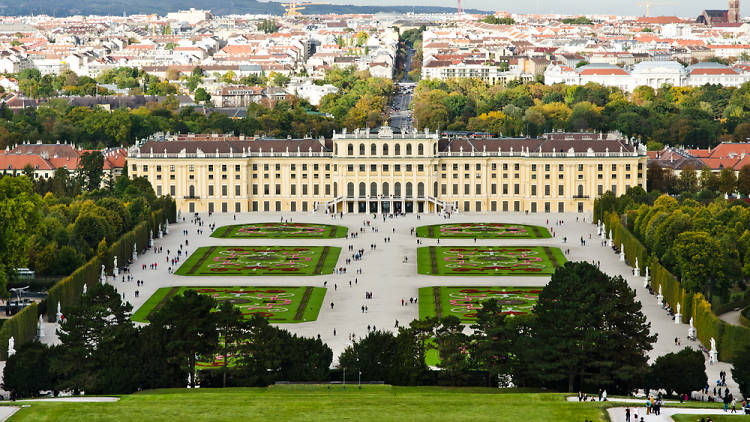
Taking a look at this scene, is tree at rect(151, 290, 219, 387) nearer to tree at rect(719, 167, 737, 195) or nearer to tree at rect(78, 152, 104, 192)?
tree at rect(78, 152, 104, 192)

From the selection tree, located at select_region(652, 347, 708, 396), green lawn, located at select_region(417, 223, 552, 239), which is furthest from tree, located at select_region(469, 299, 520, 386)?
green lawn, located at select_region(417, 223, 552, 239)

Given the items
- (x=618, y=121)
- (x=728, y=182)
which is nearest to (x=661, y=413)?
(x=728, y=182)

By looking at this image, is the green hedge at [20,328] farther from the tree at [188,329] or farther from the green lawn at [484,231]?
the green lawn at [484,231]

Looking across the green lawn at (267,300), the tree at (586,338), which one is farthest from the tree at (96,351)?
the tree at (586,338)

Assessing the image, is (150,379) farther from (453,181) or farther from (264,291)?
(453,181)

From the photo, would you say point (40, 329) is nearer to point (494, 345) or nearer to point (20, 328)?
point (20, 328)

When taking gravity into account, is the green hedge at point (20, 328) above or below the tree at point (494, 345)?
below
